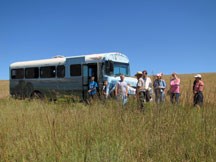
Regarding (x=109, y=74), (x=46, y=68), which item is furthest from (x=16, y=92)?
(x=109, y=74)

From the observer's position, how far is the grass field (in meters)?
2.83

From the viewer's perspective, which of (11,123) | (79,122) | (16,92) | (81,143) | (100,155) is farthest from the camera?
(16,92)

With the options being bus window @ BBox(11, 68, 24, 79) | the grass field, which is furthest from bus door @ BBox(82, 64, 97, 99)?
the grass field

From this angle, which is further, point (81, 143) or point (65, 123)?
point (65, 123)

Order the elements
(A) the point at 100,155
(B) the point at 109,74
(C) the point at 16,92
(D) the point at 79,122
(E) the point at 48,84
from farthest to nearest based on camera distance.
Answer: (C) the point at 16,92 < (E) the point at 48,84 < (B) the point at 109,74 < (D) the point at 79,122 < (A) the point at 100,155

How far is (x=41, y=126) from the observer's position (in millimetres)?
3930

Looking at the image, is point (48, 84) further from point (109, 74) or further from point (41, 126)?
point (41, 126)

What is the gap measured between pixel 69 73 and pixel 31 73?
Answer: 3794mm

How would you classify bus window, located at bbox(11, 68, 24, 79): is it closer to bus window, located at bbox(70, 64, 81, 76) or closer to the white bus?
the white bus

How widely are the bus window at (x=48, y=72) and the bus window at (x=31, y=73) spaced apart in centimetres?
51

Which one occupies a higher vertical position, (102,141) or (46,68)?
(46,68)

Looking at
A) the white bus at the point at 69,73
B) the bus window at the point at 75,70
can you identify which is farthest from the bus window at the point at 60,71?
the bus window at the point at 75,70

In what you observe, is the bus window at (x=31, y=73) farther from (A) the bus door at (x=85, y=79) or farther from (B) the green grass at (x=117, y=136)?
(B) the green grass at (x=117, y=136)

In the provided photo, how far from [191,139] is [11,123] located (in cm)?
281
